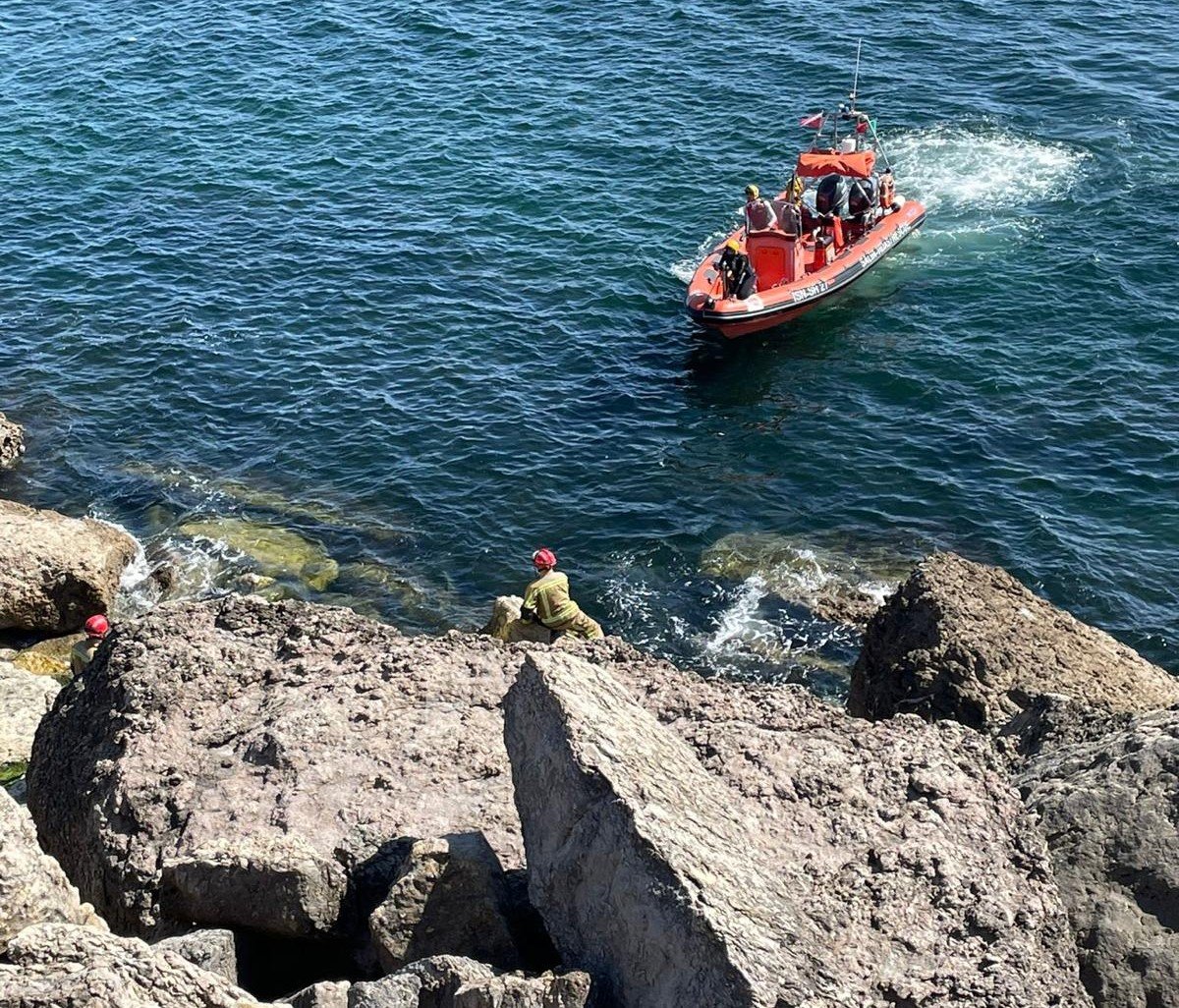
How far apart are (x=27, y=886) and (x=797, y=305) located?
71.8 feet

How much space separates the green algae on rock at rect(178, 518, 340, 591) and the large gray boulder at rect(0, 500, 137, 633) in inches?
83.8

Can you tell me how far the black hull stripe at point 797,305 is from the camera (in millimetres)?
27562

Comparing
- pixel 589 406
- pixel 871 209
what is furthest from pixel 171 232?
pixel 871 209

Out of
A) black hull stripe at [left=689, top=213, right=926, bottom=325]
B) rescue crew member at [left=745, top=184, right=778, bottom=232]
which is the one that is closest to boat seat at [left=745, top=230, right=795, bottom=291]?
rescue crew member at [left=745, top=184, right=778, bottom=232]

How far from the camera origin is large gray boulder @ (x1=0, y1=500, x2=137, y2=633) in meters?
21.0

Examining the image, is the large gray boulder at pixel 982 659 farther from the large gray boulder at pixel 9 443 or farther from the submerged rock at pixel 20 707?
the large gray boulder at pixel 9 443

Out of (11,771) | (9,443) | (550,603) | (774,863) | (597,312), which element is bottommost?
(11,771)

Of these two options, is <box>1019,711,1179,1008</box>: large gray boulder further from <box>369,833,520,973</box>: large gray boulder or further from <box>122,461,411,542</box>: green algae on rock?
<box>122,461,411,542</box>: green algae on rock

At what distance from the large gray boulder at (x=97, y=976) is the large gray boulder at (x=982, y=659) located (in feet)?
25.9

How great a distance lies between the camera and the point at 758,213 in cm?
2838

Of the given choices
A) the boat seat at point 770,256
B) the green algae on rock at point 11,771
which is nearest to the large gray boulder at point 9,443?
the green algae on rock at point 11,771

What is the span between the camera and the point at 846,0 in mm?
41312

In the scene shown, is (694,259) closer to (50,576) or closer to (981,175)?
(981,175)

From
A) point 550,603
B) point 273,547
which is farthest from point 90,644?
point 273,547
